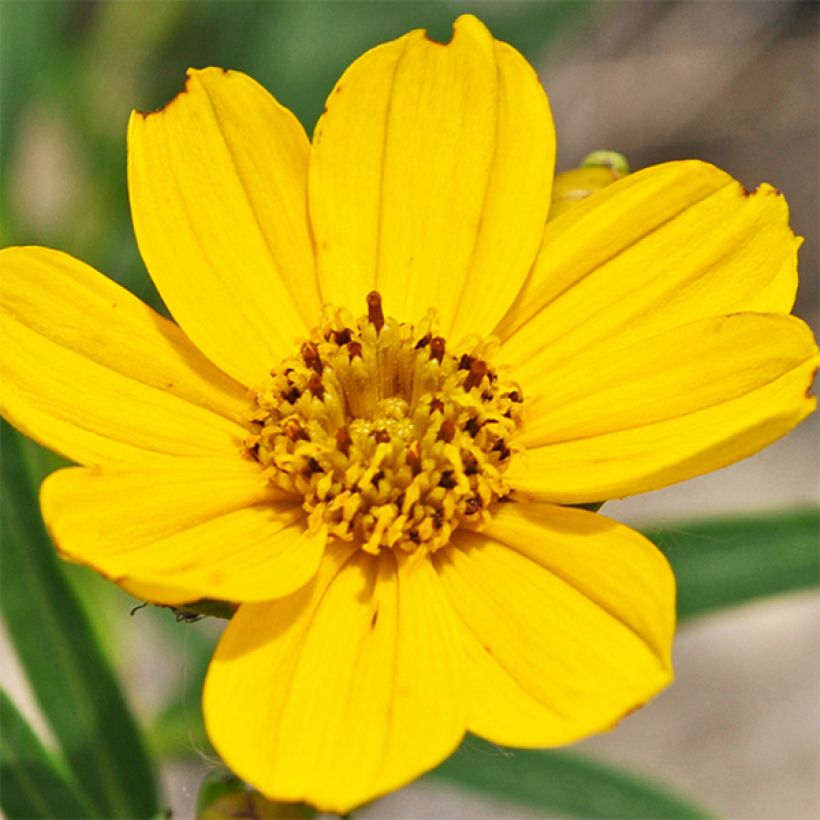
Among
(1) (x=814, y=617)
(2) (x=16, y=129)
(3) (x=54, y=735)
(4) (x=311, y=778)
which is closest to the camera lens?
(4) (x=311, y=778)

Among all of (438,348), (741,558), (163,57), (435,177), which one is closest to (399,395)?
(438,348)

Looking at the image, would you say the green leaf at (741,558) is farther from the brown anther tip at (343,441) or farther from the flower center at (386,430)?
the brown anther tip at (343,441)

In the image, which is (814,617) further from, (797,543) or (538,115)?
(538,115)

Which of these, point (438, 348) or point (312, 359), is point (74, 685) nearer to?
point (312, 359)

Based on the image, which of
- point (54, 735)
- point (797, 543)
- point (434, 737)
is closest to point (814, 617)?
point (797, 543)

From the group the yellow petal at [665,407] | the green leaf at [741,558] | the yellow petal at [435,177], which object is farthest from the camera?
the green leaf at [741,558]

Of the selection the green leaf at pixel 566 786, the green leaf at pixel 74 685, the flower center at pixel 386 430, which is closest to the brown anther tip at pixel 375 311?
the flower center at pixel 386 430
